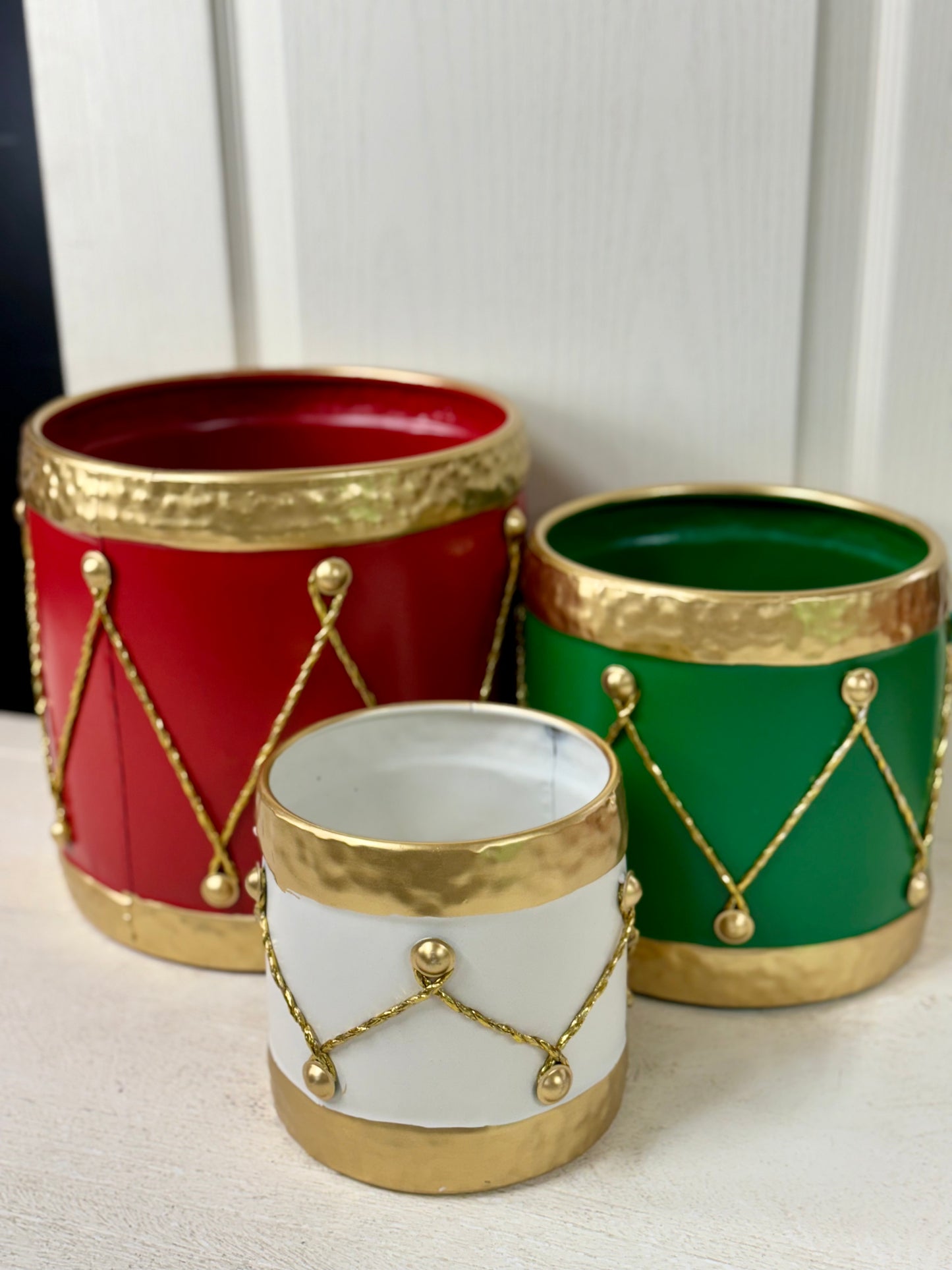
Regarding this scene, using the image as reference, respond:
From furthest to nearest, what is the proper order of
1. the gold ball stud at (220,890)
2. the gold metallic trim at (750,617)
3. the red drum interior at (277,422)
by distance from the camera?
1. the red drum interior at (277,422)
2. the gold ball stud at (220,890)
3. the gold metallic trim at (750,617)

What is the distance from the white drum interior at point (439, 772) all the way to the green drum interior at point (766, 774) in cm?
5

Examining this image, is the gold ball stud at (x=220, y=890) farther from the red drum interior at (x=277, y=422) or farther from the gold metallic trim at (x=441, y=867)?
the red drum interior at (x=277, y=422)

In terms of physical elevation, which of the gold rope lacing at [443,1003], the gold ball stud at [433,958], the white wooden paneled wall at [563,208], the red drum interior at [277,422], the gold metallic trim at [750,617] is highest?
the white wooden paneled wall at [563,208]

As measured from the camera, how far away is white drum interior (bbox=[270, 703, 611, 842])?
77 cm

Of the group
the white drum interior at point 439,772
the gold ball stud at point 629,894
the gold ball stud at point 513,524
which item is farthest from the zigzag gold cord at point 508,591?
the gold ball stud at point 629,894

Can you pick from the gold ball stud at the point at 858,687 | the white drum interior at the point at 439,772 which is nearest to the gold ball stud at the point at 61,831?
the white drum interior at the point at 439,772

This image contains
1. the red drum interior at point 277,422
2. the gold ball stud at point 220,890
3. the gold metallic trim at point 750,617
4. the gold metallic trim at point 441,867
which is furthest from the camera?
the red drum interior at point 277,422

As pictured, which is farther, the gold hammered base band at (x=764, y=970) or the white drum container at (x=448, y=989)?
the gold hammered base band at (x=764, y=970)

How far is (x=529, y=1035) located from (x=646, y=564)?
1.24 feet

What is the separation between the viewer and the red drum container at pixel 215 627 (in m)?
0.80

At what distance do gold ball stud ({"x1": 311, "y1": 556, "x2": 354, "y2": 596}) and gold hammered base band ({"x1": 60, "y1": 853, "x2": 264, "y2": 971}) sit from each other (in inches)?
A: 8.4

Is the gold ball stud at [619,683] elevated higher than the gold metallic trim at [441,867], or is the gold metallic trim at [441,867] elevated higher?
the gold ball stud at [619,683]

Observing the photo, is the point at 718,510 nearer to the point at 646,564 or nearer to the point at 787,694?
the point at 646,564

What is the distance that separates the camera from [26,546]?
Result: 917 mm
